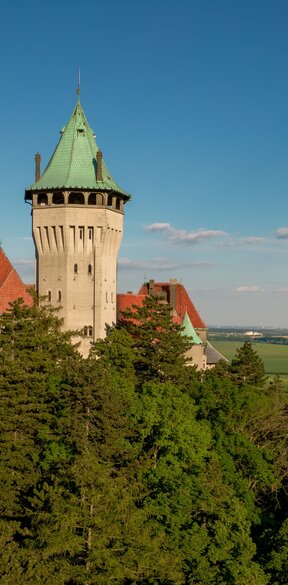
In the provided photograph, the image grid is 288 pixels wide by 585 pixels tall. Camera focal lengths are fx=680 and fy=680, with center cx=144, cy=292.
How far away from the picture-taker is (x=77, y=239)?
4422 cm

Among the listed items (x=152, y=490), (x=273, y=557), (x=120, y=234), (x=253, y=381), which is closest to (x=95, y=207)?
(x=120, y=234)

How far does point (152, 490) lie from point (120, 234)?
23212mm

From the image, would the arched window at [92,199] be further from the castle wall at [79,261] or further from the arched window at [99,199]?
the castle wall at [79,261]

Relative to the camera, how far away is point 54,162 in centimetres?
4597

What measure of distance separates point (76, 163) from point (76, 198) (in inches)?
90.8

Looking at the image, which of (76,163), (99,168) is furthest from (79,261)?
(76,163)

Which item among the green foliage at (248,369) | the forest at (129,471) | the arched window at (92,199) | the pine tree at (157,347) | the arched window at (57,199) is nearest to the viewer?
the forest at (129,471)

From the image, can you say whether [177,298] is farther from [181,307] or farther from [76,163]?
[76,163]

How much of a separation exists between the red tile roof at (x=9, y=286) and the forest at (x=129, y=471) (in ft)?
18.0

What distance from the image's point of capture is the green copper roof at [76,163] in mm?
44250

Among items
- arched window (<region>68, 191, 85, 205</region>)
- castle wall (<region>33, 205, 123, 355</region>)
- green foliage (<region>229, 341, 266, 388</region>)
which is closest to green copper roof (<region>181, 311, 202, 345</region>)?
green foliage (<region>229, 341, 266, 388</region>)

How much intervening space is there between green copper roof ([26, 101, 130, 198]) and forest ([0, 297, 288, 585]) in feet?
39.0

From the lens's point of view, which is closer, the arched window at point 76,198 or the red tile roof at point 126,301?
the arched window at point 76,198

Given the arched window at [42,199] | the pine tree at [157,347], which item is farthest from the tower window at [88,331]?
the arched window at [42,199]
